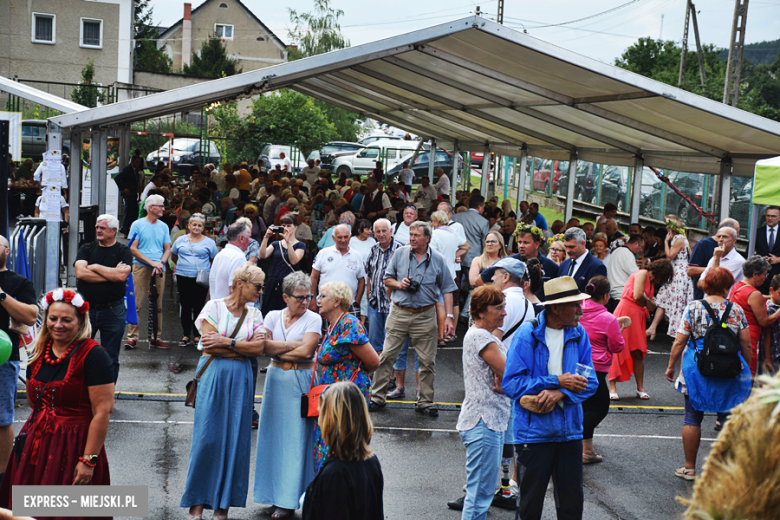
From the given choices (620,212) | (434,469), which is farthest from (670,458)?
(620,212)

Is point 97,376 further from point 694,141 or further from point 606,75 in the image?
point 694,141

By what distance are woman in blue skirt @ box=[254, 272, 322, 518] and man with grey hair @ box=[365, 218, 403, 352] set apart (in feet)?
9.56

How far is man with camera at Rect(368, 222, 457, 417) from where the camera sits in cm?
749

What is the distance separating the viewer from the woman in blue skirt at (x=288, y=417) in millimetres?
5113

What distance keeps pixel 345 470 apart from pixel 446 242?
6.61 m

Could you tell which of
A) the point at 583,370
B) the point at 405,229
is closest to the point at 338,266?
the point at 405,229

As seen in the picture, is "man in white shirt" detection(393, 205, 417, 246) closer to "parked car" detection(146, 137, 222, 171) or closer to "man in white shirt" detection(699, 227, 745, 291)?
"man in white shirt" detection(699, 227, 745, 291)

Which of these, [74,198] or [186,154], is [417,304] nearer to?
[74,198]

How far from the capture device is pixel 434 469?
6215mm

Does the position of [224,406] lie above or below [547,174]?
below

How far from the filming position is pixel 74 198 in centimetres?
1027

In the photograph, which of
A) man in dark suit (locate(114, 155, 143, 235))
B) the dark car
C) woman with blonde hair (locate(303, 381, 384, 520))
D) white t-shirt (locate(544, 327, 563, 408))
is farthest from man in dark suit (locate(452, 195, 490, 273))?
the dark car

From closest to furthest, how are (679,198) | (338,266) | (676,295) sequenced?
(338,266)
(676,295)
(679,198)

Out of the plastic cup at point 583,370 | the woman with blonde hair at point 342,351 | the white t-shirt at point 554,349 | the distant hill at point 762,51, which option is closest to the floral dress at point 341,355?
the woman with blonde hair at point 342,351
